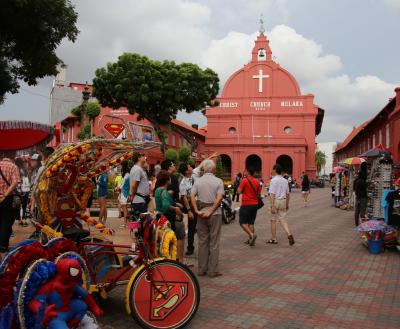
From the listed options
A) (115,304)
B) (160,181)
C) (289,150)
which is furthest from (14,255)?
(289,150)

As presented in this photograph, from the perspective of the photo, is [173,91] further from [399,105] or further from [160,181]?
[160,181]

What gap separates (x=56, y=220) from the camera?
200 inches

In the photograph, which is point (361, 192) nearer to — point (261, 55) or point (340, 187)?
point (340, 187)

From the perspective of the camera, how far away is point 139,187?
8.03 meters

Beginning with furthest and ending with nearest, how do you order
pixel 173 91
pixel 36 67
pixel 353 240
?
pixel 173 91
pixel 353 240
pixel 36 67

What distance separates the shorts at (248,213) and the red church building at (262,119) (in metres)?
34.2

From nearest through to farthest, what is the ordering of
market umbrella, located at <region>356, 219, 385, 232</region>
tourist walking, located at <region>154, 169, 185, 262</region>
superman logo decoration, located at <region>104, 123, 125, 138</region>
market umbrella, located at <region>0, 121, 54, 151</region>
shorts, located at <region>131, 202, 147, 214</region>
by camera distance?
1. market umbrella, located at <region>0, 121, 54, 151</region>
2. tourist walking, located at <region>154, 169, 185, 262</region>
3. shorts, located at <region>131, 202, 147, 214</region>
4. superman logo decoration, located at <region>104, 123, 125, 138</region>
5. market umbrella, located at <region>356, 219, 385, 232</region>

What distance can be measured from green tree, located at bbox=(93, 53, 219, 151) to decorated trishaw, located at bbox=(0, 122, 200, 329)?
2665cm

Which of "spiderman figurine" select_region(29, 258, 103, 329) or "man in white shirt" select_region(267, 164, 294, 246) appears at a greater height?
"man in white shirt" select_region(267, 164, 294, 246)

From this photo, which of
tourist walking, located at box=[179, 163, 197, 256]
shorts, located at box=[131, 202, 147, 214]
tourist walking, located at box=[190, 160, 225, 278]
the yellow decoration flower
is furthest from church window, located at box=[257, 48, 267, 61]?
the yellow decoration flower

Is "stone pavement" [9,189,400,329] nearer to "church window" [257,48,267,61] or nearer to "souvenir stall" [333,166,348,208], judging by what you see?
"souvenir stall" [333,166,348,208]

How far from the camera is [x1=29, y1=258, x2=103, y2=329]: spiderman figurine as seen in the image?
3105 millimetres

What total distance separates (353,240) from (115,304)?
23.6 feet

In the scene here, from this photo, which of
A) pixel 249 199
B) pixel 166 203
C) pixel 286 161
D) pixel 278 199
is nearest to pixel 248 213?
pixel 249 199
